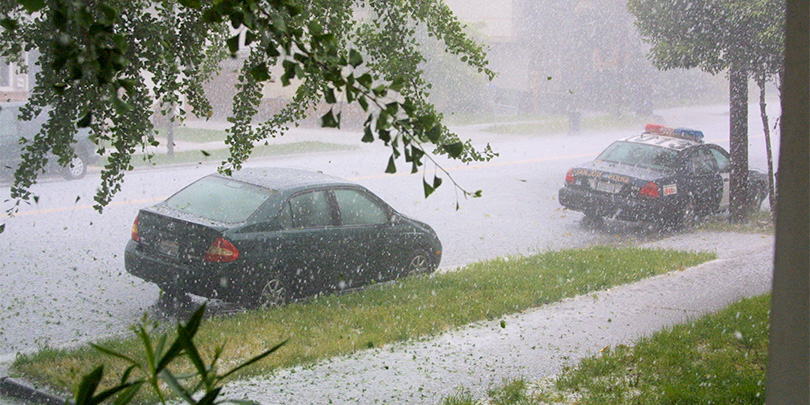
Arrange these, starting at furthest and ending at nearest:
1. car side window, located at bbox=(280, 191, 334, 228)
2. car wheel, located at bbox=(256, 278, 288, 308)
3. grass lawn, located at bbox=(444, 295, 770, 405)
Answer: car side window, located at bbox=(280, 191, 334, 228) < car wheel, located at bbox=(256, 278, 288, 308) < grass lawn, located at bbox=(444, 295, 770, 405)

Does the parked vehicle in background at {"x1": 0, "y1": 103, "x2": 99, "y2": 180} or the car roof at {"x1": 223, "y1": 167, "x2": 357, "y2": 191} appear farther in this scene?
the parked vehicle in background at {"x1": 0, "y1": 103, "x2": 99, "y2": 180}

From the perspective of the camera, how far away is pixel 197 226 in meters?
7.17

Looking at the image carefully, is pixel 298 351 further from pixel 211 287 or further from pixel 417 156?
pixel 417 156

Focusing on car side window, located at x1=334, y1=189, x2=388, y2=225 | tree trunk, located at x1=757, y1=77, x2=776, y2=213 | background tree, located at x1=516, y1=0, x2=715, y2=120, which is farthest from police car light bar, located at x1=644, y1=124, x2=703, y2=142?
background tree, located at x1=516, y1=0, x2=715, y2=120

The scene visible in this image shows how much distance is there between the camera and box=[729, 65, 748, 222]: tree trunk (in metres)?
12.4

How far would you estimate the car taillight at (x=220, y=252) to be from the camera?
7.03 meters

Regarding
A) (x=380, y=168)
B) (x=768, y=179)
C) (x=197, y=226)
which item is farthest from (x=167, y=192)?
(x=768, y=179)

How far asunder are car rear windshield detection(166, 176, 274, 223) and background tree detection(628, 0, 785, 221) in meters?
7.23

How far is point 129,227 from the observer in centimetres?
1076

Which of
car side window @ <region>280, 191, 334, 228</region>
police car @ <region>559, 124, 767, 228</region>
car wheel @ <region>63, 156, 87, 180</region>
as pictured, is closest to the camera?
car side window @ <region>280, 191, 334, 228</region>

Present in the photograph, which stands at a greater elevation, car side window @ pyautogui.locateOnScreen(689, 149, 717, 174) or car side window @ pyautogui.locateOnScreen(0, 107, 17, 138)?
car side window @ pyautogui.locateOnScreen(0, 107, 17, 138)

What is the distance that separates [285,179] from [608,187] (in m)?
5.44

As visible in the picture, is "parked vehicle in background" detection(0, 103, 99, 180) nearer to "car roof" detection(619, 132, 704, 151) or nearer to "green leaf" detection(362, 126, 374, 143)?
"car roof" detection(619, 132, 704, 151)

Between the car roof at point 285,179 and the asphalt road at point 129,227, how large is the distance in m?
1.49
